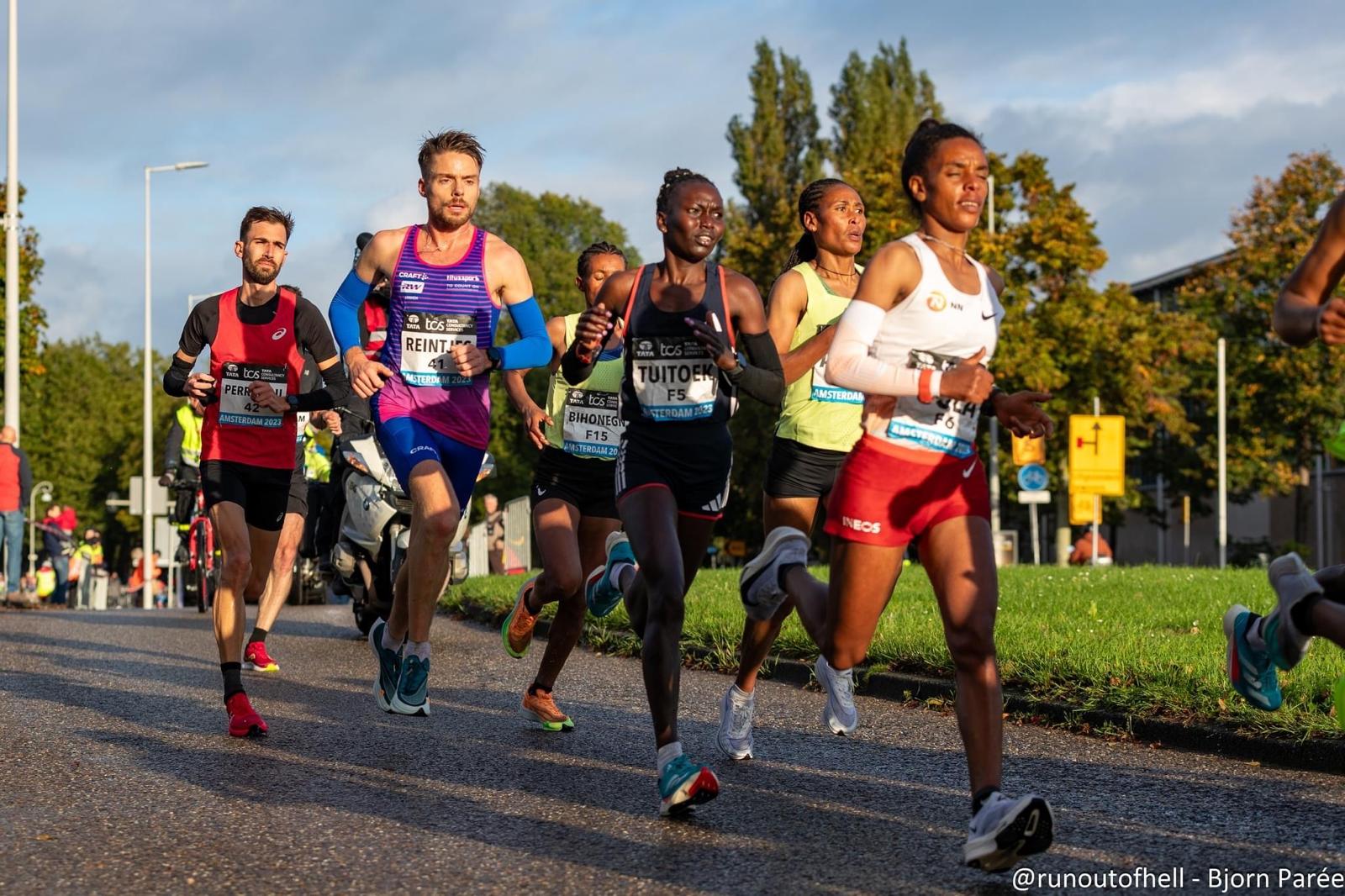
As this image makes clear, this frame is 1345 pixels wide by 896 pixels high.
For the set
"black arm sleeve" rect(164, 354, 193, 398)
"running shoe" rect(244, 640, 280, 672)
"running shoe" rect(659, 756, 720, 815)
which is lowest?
"running shoe" rect(244, 640, 280, 672)

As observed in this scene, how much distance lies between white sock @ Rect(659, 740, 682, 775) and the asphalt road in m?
0.19

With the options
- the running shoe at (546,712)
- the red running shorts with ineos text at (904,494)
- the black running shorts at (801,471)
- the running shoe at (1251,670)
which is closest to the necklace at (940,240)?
the red running shorts with ineos text at (904,494)

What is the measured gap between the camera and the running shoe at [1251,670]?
539cm

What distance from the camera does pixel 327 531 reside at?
13484 mm

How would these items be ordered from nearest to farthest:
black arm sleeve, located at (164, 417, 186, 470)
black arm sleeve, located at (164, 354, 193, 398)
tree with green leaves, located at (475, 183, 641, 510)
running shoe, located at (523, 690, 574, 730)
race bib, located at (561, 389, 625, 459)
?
running shoe, located at (523, 690, 574, 730)
race bib, located at (561, 389, 625, 459)
black arm sleeve, located at (164, 354, 193, 398)
black arm sleeve, located at (164, 417, 186, 470)
tree with green leaves, located at (475, 183, 641, 510)

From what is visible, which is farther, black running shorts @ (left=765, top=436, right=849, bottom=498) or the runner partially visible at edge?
the runner partially visible at edge

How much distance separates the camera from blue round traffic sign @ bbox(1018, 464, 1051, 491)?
111 feet

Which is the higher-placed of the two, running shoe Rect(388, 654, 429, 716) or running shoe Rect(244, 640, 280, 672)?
running shoe Rect(388, 654, 429, 716)

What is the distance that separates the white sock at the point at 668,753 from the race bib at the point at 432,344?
2441 mm

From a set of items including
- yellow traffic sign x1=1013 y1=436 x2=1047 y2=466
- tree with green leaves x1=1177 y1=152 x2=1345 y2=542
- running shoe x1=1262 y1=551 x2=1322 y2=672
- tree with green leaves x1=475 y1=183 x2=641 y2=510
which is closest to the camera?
running shoe x1=1262 y1=551 x2=1322 y2=672

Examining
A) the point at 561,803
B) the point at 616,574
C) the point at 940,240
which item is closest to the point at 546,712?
the point at 616,574

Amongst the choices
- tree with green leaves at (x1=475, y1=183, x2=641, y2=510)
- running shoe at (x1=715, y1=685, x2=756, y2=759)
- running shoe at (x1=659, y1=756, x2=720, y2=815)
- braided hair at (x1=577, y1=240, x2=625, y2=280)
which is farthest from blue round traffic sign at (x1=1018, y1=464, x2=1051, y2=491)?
tree with green leaves at (x1=475, y1=183, x2=641, y2=510)

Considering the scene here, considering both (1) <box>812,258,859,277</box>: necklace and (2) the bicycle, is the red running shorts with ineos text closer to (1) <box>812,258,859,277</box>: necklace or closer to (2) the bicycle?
(1) <box>812,258,859,277</box>: necklace

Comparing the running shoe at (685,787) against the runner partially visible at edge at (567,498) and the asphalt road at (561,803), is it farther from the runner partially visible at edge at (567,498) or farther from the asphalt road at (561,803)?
the runner partially visible at edge at (567,498)
